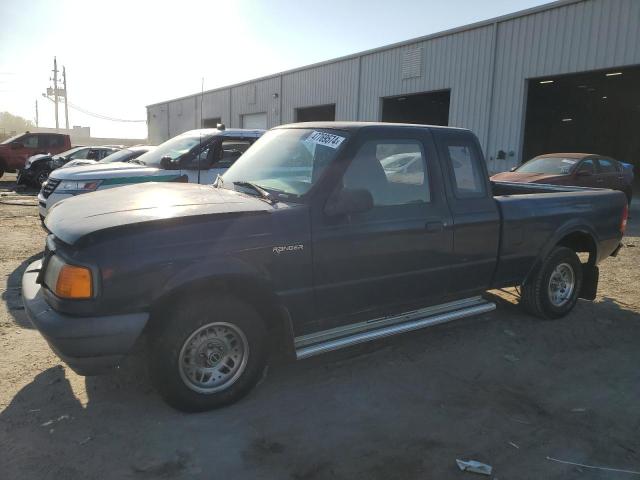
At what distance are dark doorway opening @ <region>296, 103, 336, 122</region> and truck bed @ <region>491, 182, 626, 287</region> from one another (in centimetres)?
2171

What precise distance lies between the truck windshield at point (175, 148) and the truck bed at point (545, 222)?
17.0 ft

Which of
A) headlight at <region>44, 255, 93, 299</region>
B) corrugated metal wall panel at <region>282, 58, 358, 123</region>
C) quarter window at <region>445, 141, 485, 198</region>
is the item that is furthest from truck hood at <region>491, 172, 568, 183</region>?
corrugated metal wall panel at <region>282, 58, 358, 123</region>

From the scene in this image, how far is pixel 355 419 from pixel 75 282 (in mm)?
1925

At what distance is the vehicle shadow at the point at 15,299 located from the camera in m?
4.77

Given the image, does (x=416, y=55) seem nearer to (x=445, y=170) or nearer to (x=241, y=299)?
(x=445, y=170)

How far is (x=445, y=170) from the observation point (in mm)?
4285

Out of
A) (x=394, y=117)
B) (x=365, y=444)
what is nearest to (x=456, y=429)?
(x=365, y=444)

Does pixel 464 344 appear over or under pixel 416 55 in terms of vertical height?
under

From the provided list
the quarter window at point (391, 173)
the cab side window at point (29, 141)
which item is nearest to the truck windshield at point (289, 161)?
the quarter window at point (391, 173)


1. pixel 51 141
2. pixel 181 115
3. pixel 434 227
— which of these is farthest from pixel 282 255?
pixel 181 115

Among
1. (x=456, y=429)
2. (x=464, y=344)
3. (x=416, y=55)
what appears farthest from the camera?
(x=416, y=55)

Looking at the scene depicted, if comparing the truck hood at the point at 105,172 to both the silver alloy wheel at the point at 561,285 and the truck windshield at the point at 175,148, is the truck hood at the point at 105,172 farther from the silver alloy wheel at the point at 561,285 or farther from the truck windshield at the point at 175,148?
the silver alloy wheel at the point at 561,285

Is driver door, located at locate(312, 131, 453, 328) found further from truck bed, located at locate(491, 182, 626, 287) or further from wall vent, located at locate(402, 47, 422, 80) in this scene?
wall vent, located at locate(402, 47, 422, 80)

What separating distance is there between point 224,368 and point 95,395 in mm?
951
